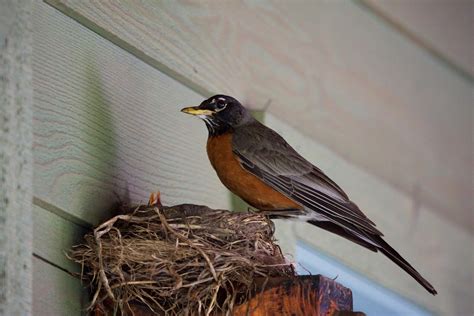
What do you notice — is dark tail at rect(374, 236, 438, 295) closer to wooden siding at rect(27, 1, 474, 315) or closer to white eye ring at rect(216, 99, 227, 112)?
wooden siding at rect(27, 1, 474, 315)

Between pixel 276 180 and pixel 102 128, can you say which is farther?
pixel 276 180

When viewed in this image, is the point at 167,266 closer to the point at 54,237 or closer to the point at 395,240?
the point at 54,237

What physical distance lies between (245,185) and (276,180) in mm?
109

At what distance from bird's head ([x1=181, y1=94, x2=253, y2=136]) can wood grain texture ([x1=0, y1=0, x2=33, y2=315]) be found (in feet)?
2.80

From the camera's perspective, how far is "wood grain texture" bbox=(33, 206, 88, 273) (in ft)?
9.49

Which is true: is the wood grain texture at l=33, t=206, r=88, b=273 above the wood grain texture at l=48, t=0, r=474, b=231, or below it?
below

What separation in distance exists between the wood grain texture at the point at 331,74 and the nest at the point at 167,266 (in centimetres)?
68

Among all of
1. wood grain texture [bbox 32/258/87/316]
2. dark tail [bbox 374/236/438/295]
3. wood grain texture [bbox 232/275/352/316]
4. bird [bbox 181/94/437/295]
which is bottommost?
wood grain texture [bbox 32/258/87/316]

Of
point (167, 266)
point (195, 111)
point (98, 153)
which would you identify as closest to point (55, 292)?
point (167, 266)

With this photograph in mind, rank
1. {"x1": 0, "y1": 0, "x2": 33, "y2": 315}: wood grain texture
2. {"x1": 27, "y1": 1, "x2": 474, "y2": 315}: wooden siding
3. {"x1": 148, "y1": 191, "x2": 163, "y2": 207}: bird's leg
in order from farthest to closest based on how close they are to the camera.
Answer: {"x1": 148, "y1": 191, "x2": 163, "y2": 207}: bird's leg
{"x1": 27, "y1": 1, "x2": 474, "y2": 315}: wooden siding
{"x1": 0, "y1": 0, "x2": 33, "y2": 315}: wood grain texture

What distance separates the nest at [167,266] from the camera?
2.92 meters

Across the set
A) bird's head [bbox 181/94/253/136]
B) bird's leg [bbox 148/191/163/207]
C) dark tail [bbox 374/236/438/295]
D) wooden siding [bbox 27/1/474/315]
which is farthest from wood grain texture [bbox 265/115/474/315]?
bird's leg [bbox 148/191/163/207]

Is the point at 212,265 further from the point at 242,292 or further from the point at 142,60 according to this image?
the point at 142,60

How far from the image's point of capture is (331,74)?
488 centimetres
